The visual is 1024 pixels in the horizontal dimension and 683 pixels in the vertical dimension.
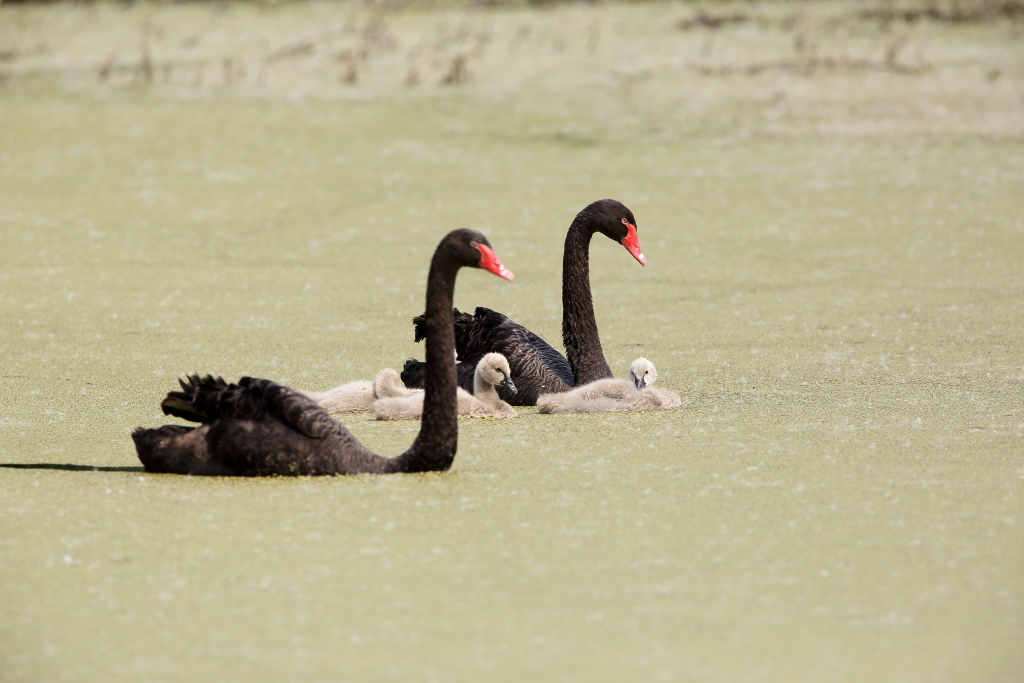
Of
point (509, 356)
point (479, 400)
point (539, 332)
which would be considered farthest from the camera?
point (539, 332)

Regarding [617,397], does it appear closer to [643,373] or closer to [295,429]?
[643,373]

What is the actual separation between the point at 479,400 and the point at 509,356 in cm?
41

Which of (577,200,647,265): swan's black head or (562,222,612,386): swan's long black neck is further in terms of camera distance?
(577,200,647,265): swan's black head

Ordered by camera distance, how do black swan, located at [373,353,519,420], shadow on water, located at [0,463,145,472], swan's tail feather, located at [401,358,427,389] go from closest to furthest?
shadow on water, located at [0,463,145,472] → black swan, located at [373,353,519,420] → swan's tail feather, located at [401,358,427,389]

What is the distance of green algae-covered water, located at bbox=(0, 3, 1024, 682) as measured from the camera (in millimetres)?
3258

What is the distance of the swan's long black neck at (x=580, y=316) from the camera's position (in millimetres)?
5801

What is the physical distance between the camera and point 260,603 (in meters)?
3.38

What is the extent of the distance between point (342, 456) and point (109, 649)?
1.39m

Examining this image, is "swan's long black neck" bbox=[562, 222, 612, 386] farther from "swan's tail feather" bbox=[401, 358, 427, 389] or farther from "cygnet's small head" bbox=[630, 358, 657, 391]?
"swan's tail feather" bbox=[401, 358, 427, 389]

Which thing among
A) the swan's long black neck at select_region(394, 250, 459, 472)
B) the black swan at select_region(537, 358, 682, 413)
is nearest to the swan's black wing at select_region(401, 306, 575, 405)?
the black swan at select_region(537, 358, 682, 413)

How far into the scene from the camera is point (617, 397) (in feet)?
17.9

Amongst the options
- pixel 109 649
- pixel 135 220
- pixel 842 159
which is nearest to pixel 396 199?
pixel 135 220

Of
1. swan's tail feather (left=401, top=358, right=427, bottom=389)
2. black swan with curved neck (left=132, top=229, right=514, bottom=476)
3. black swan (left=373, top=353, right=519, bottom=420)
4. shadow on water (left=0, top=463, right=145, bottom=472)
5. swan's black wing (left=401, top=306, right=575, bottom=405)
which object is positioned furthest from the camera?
swan's tail feather (left=401, top=358, right=427, bottom=389)

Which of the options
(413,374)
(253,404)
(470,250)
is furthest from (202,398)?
(413,374)
